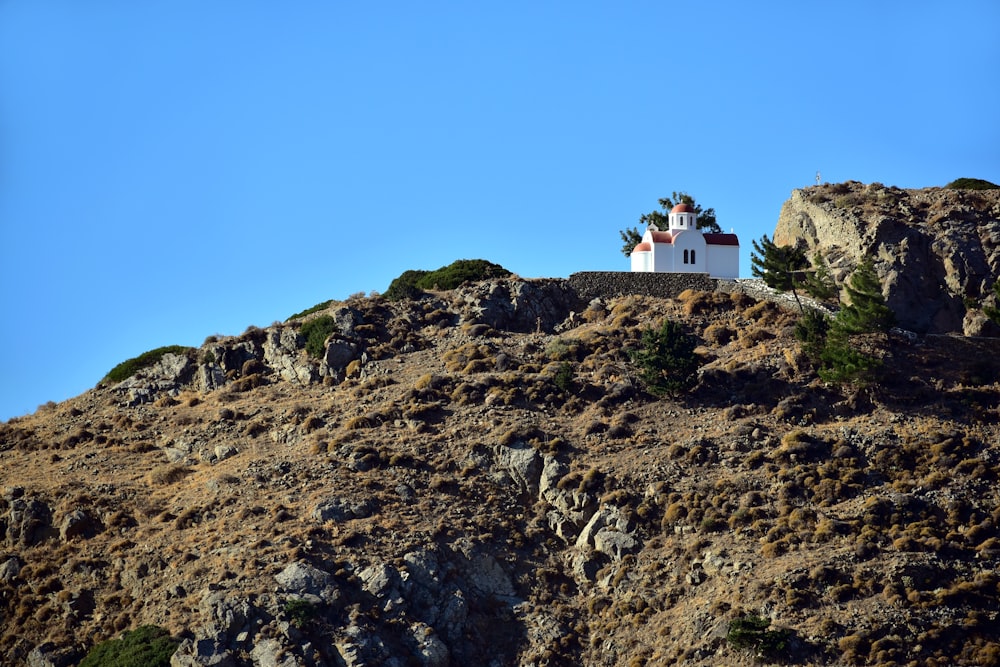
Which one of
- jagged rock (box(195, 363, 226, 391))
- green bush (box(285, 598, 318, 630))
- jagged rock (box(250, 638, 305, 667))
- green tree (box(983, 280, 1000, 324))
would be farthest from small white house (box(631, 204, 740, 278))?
jagged rock (box(250, 638, 305, 667))

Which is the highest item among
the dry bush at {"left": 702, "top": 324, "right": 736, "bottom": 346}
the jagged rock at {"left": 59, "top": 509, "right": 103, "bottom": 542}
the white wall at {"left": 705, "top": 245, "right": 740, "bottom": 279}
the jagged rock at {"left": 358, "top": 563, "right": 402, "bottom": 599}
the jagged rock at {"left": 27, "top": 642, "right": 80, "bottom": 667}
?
the white wall at {"left": 705, "top": 245, "right": 740, "bottom": 279}

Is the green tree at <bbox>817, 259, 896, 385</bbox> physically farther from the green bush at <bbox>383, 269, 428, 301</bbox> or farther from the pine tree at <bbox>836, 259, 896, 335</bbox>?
the green bush at <bbox>383, 269, 428, 301</bbox>

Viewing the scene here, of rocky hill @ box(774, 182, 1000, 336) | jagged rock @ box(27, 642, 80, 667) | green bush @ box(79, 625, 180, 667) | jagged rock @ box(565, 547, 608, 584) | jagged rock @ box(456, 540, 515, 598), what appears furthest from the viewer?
rocky hill @ box(774, 182, 1000, 336)

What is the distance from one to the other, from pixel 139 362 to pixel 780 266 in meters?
40.0

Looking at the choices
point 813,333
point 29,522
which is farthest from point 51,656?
point 813,333

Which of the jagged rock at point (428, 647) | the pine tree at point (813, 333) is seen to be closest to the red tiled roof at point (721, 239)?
the pine tree at point (813, 333)

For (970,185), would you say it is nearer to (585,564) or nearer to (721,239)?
(721,239)

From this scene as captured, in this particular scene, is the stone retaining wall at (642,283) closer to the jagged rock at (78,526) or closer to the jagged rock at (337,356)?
the jagged rock at (337,356)

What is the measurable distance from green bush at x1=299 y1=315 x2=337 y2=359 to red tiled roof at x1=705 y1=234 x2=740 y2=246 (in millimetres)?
24274

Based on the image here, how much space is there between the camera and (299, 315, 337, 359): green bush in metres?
91.6

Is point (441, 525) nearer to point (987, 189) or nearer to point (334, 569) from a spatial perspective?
point (334, 569)

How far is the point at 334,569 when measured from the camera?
235 ft

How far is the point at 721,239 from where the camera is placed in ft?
321

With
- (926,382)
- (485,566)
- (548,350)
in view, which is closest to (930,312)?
(926,382)
